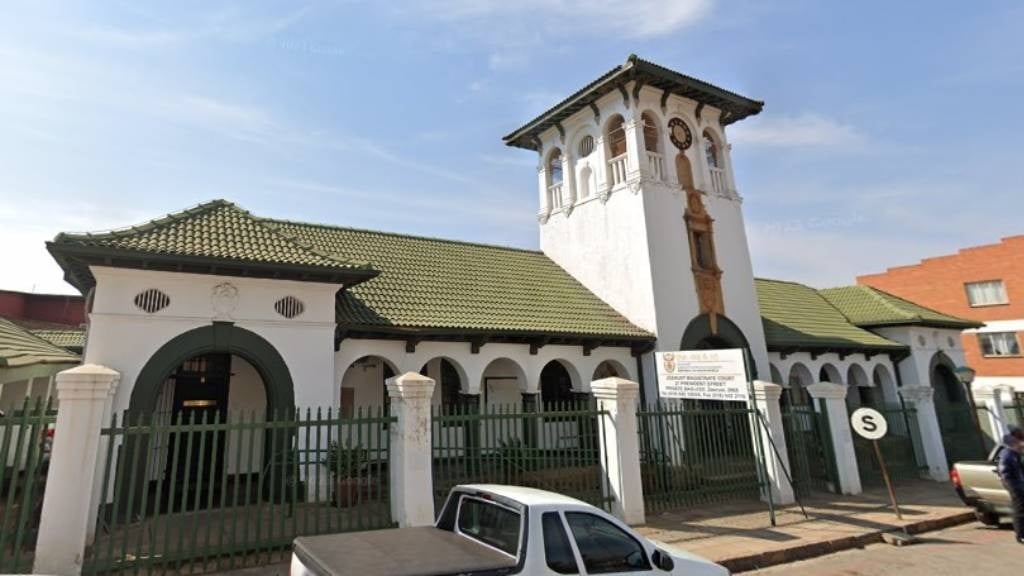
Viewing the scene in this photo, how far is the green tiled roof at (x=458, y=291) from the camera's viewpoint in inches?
520

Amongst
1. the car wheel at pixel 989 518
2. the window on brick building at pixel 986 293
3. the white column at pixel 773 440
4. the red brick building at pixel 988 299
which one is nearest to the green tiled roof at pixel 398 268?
the white column at pixel 773 440

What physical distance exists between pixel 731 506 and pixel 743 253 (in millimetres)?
9992

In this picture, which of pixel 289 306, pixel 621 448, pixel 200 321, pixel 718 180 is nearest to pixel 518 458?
pixel 621 448

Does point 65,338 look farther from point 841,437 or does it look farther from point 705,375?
point 841,437

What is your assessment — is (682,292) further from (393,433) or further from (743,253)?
(393,433)

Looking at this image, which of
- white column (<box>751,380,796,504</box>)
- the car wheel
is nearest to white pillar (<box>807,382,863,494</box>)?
white column (<box>751,380,796,504</box>)

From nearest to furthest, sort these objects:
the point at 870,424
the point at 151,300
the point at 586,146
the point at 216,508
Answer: the point at 151,300, the point at 870,424, the point at 216,508, the point at 586,146

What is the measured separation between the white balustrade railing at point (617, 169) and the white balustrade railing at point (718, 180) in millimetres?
3590

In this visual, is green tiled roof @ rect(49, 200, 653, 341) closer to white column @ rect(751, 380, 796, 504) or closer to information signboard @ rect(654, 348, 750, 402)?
information signboard @ rect(654, 348, 750, 402)

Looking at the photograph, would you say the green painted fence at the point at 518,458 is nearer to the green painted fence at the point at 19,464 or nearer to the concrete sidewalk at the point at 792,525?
the concrete sidewalk at the point at 792,525

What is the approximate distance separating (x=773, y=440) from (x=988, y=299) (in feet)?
110

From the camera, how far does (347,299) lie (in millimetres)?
12742

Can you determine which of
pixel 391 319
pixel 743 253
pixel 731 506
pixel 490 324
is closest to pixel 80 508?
pixel 391 319

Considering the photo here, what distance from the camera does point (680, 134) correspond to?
1838 cm
